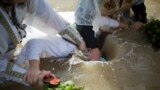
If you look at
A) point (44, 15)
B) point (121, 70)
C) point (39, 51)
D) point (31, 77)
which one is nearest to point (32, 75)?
point (31, 77)

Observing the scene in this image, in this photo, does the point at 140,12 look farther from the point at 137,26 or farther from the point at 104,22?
the point at 104,22

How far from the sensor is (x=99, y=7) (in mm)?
2459

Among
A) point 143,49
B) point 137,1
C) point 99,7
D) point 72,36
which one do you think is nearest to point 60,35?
point 72,36

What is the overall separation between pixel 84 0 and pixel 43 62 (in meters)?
0.59

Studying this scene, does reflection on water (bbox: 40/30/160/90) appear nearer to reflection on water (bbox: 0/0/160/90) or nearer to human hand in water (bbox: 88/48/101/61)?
reflection on water (bbox: 0/0/160/90)

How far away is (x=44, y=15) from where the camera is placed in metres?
2.13

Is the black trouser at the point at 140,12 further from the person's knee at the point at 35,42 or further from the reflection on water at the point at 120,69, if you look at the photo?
the person's knee at the point at 35,42

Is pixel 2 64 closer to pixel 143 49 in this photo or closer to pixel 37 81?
pixel 37 81

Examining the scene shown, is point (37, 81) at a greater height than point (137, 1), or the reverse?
point (37, 81)

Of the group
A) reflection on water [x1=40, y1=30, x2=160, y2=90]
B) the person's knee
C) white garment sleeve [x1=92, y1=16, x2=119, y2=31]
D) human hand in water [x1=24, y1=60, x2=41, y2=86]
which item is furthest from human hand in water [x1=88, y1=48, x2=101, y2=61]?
human hand in water [x1=24, y1=60, x2=41, y2=86]

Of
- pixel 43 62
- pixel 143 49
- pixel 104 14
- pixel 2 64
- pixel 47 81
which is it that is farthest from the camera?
pixel 104 14

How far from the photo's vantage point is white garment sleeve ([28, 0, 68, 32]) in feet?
6.68

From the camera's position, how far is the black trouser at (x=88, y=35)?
238cm

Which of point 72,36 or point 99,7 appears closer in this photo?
point 72,36
